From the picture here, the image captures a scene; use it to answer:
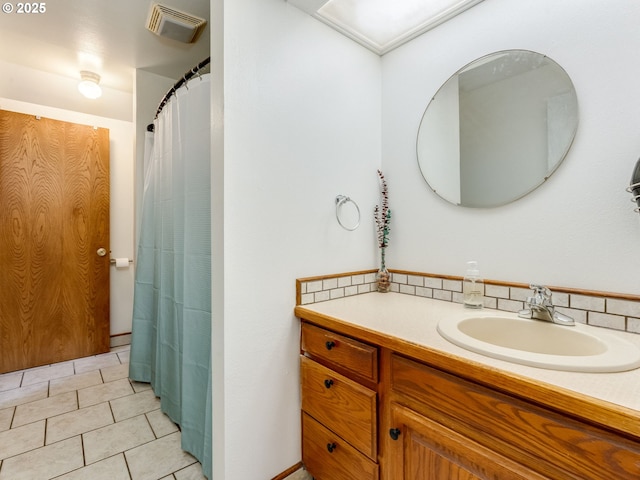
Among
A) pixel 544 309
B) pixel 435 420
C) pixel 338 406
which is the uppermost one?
pixel 544 309

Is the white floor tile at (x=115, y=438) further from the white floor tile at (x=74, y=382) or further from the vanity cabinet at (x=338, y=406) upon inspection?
the vanity cabinet at (x=338, y=406)

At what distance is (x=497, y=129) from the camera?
131cm

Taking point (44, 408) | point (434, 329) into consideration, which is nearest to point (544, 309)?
point (434, 329)

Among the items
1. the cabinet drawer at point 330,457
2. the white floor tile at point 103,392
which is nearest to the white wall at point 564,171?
the cabinet drawer at point 330,457

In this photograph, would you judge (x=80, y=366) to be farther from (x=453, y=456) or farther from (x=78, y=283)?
(x=453, y=456)

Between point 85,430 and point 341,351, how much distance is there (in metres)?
1.69

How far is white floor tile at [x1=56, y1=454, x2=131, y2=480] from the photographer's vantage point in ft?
4.56

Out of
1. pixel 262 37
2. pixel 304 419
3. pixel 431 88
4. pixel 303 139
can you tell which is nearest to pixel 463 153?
pixel 431 88

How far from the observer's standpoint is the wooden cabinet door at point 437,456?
72 cm

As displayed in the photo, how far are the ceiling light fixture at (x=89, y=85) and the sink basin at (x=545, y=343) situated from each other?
3.23 meters

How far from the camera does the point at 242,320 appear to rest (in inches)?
46.5

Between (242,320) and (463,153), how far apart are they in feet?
4.13

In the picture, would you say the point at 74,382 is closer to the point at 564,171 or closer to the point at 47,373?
the point at 47,373

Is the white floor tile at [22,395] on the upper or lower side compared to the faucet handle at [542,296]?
lower
